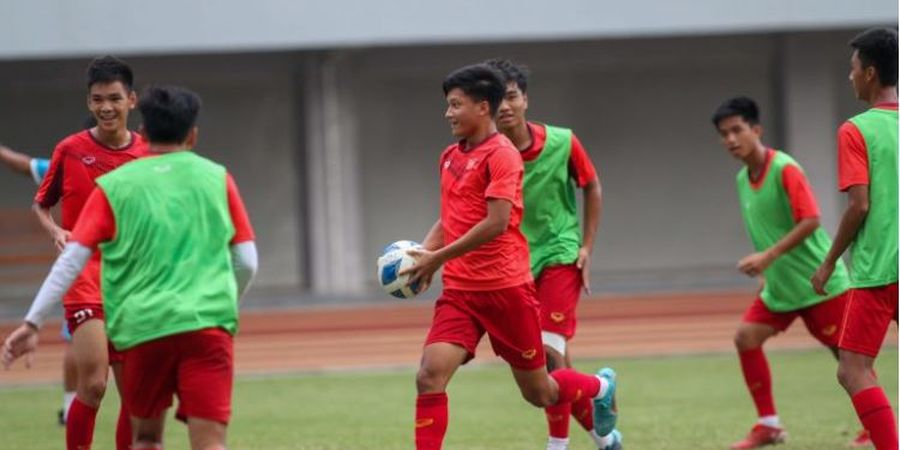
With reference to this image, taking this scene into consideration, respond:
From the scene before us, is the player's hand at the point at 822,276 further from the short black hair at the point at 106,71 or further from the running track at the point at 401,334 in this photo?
the running track at the point at 401,334

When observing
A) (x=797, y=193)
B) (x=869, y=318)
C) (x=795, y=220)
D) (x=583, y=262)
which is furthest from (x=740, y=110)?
(x=869, y=318)

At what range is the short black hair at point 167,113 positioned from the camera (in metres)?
6.20

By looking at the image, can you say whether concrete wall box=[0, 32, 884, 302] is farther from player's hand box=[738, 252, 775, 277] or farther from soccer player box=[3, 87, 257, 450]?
soccer player box=[3, 87, 257, 450]

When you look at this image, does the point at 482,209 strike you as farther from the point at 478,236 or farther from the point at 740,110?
the point at 740,110

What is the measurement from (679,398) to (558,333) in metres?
3.70

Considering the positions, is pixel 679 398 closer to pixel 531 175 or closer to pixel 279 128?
pixel 531 175

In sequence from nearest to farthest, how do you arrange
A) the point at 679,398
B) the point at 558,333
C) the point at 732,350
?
the point at 558,333 → the point at 679,398 → the point at 732,350

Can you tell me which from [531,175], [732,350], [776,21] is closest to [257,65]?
[776,21]

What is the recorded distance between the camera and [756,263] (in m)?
8.93

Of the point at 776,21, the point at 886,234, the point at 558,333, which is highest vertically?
the point at 776,21

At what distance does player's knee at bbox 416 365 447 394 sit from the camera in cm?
738

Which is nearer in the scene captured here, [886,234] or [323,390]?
[886,234]

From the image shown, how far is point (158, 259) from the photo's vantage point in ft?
19.9

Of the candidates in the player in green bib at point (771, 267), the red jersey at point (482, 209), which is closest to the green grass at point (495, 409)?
the player in green bib at point (771, 267)
